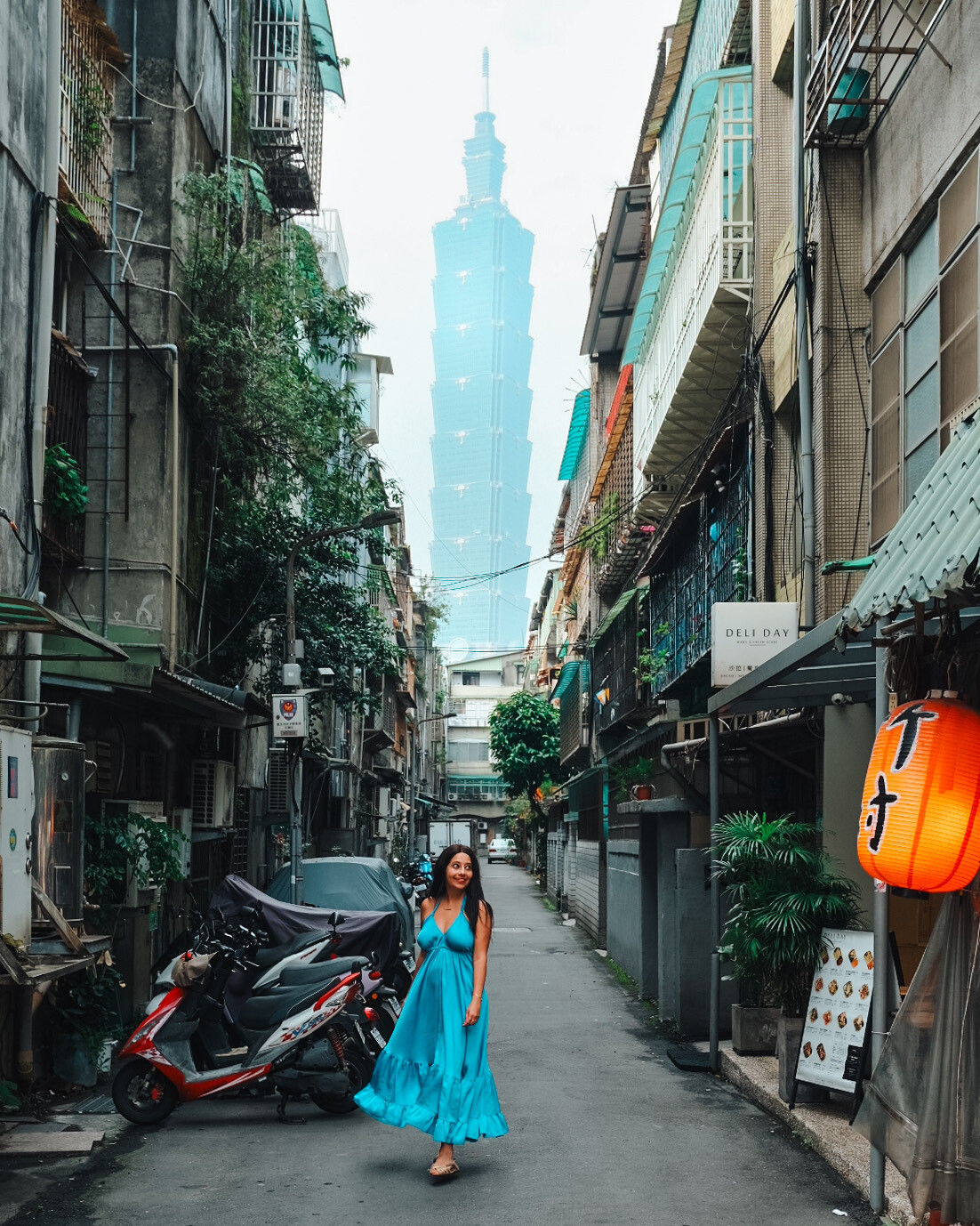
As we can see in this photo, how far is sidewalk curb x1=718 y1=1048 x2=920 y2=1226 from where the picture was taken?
625 cm

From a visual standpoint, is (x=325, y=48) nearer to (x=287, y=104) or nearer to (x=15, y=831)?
(x=287, y=104)

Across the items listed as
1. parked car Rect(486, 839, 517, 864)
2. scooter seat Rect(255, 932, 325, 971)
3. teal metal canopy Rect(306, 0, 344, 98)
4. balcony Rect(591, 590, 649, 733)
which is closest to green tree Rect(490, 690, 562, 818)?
balcony Rect(591, 590, 649, 733)

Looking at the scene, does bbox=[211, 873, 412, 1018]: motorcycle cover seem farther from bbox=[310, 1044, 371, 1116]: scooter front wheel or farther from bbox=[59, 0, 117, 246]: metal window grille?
bbox=[59, 0, 117, 246]: metal window grille

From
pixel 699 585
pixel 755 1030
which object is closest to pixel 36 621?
pixel 755 1030

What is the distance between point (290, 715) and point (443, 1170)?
1019cm

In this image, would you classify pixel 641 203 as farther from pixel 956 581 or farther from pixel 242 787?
pixel 956 581

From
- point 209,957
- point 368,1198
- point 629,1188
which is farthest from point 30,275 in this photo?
point 629,1188

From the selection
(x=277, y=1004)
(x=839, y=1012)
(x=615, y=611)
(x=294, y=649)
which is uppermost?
(x=615, y=611)

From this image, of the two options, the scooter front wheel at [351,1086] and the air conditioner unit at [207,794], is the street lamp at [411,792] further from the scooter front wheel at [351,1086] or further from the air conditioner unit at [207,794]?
the scooter front wheel at [351,1086]

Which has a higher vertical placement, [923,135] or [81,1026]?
[923,135]

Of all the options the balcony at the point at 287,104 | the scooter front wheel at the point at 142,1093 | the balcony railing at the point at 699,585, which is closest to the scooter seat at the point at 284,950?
Answer: the scooter front wheel at the point at 142,1093

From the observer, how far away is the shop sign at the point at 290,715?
55.5 ft

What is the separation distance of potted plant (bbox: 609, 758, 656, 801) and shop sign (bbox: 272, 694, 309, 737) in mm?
4457

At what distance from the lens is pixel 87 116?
13.3 meters
